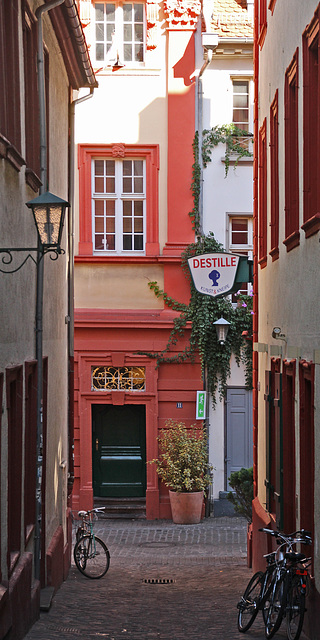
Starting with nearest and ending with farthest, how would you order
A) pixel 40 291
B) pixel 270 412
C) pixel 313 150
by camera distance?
pixel 313 150 < pixel 40 291 < pixel 270 412

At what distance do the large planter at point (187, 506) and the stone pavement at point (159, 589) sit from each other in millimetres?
229

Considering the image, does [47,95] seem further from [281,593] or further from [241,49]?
[241,49]

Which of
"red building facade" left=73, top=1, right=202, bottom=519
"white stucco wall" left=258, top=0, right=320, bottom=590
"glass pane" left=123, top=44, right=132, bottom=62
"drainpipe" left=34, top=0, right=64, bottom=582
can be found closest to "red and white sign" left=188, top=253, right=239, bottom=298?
"white stucco wall" left=258, top=0, right=320, bottom=590

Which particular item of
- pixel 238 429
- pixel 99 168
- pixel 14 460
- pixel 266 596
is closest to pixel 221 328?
pixel 238 429

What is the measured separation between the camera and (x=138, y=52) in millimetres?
21344

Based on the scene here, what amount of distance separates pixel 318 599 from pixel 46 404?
4878 mm

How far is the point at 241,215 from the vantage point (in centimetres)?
2116

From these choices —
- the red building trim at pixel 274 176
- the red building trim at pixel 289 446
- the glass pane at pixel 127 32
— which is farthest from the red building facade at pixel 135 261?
the red building trim at pixel 289 446

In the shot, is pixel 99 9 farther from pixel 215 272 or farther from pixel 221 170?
pixel 215 272

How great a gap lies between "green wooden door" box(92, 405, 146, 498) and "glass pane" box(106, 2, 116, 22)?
8241 mm

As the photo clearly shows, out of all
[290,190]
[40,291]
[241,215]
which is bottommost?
[40,291]

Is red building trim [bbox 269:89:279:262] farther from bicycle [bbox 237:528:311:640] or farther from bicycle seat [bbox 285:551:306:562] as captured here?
bicycle seat [bbox 285:551:306:562]

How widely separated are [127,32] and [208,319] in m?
6.37

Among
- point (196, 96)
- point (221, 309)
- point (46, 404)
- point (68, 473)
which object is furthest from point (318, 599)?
point (196, 96)
